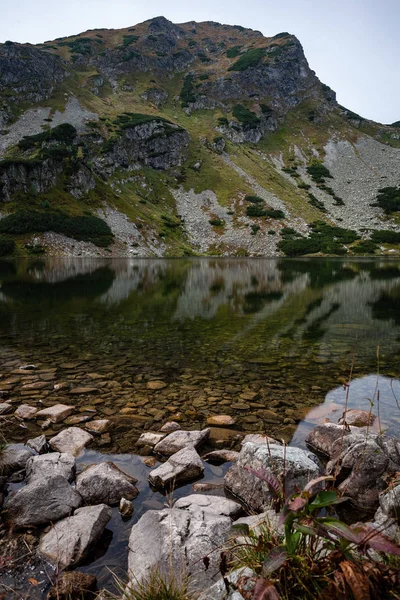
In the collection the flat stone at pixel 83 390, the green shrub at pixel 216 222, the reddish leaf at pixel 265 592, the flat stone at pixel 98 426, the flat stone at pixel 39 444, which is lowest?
the flat stone at pixel 83 390

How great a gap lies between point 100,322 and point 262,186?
12588cm

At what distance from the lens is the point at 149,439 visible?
7832 millimetres

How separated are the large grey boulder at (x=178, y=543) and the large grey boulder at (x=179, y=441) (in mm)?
2498

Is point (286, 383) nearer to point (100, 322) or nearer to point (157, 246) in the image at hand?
point (100, 322)

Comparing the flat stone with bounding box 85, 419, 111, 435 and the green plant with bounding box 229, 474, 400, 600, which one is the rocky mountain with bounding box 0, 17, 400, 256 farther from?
the green plant with bounding box 229, 474, 400, 600

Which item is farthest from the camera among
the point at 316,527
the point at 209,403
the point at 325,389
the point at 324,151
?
the point at 324,151

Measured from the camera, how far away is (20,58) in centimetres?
14738

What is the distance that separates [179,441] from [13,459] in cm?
317

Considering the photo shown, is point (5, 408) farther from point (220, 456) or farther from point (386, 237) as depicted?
point (386, 237)

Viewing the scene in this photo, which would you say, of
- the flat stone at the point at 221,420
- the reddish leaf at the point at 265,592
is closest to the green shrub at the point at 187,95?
the flat stone at the point at 221,420

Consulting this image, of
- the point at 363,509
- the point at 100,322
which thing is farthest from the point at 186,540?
the point at 100,322

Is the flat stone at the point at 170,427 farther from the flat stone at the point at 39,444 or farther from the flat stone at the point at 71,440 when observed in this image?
the flat stone at the point at 39,444

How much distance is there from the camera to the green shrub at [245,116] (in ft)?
571

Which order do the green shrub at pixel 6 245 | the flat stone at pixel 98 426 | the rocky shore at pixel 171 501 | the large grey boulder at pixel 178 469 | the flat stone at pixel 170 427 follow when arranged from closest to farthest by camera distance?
the rocky shore at pixel 171 501 → the large grey boulder at pixel 178 469 → the flat stone at pixel 98 426 → the flat stone at pixel 170 427 → the green shrub at pixel 6 245
